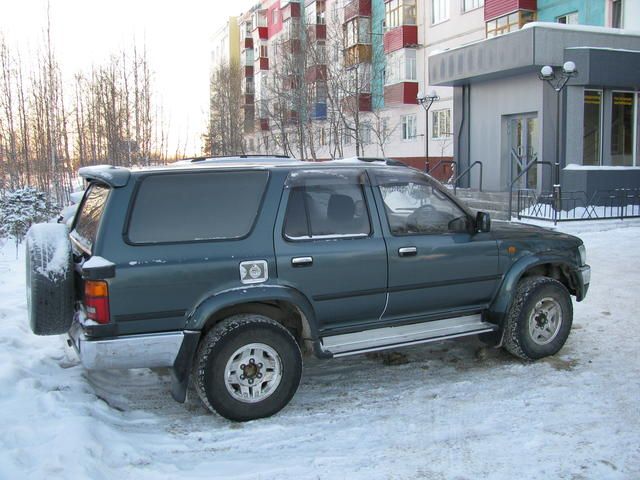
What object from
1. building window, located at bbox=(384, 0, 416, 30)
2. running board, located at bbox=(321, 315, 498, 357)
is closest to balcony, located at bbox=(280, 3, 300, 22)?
building window, located at bbox=(384, 0, 416, 30)

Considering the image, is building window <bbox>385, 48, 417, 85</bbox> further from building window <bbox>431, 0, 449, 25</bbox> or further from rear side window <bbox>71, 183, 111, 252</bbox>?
rear side window <bbox>71, 183, 111, 252</bbox>

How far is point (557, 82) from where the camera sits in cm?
1770

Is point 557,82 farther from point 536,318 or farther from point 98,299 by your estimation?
point 98,299

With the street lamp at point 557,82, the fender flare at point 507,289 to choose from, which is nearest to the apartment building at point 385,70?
the street lamp at point 557,82

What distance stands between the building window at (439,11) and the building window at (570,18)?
6.87 m

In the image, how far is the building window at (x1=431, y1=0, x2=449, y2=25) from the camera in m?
29.0

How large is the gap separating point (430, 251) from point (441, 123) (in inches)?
994

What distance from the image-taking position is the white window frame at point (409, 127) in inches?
1221

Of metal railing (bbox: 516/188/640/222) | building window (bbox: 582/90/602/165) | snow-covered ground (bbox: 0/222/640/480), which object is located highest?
building window (bbox: 582/90/602/165)

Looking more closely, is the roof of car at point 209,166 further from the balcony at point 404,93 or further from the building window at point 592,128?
the balcony at point 404,93

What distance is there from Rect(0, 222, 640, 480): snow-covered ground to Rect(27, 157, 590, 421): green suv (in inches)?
13.7

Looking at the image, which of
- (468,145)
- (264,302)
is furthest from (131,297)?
(468,145)

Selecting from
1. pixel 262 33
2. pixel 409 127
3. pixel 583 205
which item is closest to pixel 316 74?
pixel 409 127

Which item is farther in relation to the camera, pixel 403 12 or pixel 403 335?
pixel 403 12
